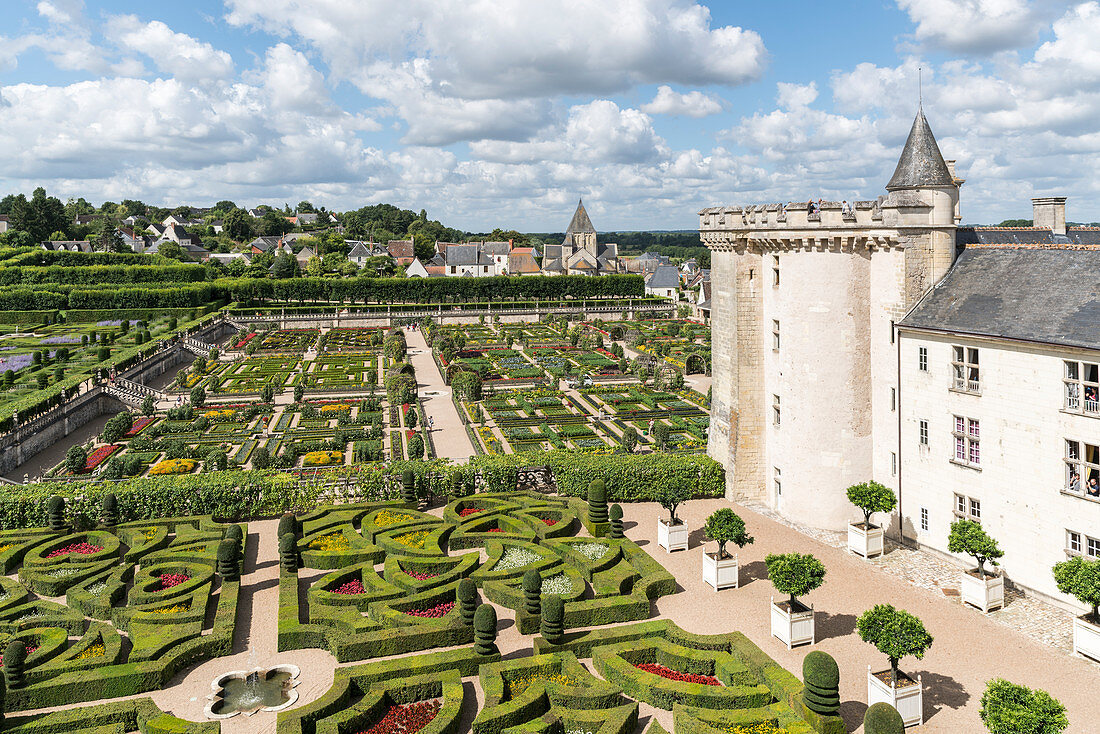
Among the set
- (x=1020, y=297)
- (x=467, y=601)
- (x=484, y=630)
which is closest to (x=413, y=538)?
(x=467, y=601)

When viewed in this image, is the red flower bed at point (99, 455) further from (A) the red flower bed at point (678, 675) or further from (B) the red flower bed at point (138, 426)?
(A) the red flower bed at point (678, 675)

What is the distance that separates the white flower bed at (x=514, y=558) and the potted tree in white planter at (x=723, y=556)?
488 centimetres

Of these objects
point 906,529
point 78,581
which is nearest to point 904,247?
point 906,529

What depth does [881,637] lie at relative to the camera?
15344 millimetres

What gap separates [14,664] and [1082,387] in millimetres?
23693

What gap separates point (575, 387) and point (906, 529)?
1161 inches

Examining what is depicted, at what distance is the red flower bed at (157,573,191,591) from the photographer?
21.1m

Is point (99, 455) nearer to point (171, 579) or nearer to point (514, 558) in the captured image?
point (171, 579)

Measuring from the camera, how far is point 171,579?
21.5 metres

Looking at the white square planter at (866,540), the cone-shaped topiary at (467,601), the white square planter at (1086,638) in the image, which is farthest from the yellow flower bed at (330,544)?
the white square planter at (1086,638)

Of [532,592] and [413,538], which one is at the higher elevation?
[532,592]

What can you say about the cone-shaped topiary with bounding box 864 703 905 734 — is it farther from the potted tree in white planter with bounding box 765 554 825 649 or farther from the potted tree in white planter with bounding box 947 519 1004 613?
the potted tree in white planter with bounding box 947 519 1004 613

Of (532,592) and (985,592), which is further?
(985,592)

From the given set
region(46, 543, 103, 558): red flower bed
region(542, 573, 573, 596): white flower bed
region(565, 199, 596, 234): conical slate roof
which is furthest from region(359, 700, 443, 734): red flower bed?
region(565, 199, 596, 234): conical slate roof
